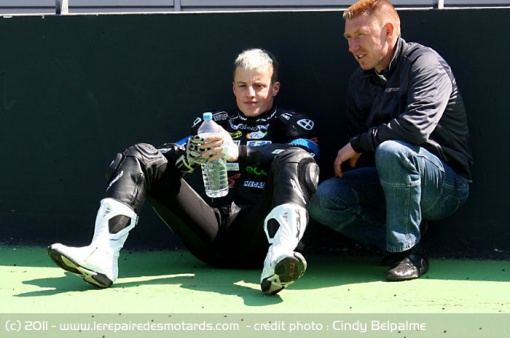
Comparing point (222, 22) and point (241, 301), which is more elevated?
point (222, 22)

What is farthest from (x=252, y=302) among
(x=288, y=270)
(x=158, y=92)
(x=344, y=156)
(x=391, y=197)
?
(x=158, y=92)

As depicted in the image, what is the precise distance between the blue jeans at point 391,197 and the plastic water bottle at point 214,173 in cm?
47

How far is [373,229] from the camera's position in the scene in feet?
17.0

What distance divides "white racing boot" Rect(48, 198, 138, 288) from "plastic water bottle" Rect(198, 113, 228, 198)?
0.50 metres

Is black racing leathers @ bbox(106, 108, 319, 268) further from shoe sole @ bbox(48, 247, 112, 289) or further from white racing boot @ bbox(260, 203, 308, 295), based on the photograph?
shoe sole @ bbox(48, 247, 112, 289)

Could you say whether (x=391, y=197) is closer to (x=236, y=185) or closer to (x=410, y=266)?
(x=410, y=266)

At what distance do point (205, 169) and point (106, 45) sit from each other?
118 cm

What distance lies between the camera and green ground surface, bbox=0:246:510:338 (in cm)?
395

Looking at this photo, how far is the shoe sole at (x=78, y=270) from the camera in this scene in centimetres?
434

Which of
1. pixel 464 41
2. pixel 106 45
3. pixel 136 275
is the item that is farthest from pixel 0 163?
pixel 464 41

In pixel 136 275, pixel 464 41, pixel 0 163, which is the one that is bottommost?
pixel 136 275

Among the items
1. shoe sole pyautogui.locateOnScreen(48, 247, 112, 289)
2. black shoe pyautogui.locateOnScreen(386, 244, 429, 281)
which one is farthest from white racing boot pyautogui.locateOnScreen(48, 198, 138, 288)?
black shoe pyautogui.locateOnScreen(386, 244, 429, 281)

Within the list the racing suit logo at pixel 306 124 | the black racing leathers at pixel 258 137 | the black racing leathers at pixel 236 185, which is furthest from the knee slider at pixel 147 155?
the racing suit logo at pixel 306 124
